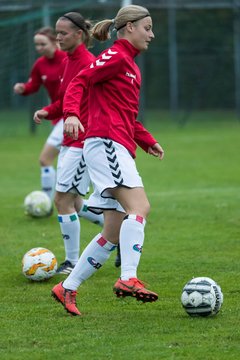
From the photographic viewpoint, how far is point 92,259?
6047 millimetres

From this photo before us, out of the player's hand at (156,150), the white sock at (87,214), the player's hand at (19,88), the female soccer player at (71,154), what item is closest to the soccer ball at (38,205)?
the player's hand at (19,88)

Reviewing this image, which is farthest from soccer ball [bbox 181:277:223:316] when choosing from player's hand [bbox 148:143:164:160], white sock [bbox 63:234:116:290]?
player's hand [bbox 148:143:164:160]

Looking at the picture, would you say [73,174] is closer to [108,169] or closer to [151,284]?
[151,284]

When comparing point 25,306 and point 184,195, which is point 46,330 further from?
point 184,195

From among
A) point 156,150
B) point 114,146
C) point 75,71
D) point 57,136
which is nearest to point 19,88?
point 57,136

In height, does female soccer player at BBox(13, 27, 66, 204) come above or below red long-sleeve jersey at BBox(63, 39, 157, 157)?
below

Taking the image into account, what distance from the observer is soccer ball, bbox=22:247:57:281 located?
23.9 feet

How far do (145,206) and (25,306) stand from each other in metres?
1.17

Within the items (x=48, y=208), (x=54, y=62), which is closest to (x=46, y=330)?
(x=48, y=208)

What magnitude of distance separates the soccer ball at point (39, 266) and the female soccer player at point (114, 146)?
119 cm

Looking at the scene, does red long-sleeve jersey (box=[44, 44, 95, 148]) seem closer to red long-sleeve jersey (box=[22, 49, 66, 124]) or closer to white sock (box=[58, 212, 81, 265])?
white sock (box=[58, 212, 81, 265])

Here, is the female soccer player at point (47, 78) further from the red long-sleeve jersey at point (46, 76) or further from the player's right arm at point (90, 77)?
the player's right arm at point (90, 77)

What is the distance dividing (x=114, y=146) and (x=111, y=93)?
36 cm

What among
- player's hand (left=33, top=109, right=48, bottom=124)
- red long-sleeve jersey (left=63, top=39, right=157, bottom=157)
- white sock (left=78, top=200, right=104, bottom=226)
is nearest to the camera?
red long-sleeve jersey (left=63, top=39, right=157, bottom=157)
